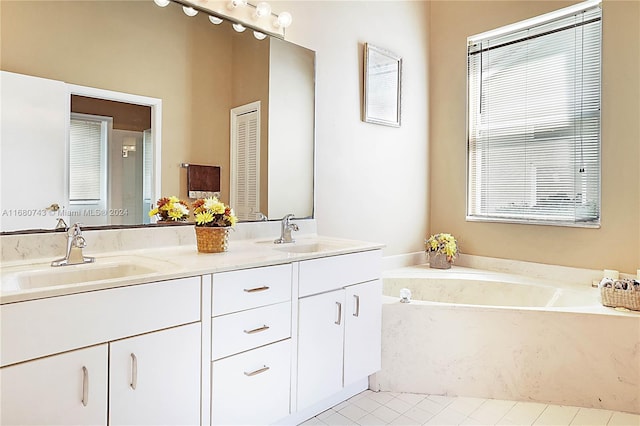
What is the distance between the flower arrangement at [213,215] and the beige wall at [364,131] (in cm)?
82

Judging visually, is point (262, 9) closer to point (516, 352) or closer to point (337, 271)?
point (337, 271)

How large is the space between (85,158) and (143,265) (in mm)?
548

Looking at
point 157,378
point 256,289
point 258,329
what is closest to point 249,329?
point 258,329

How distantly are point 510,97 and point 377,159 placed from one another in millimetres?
1161

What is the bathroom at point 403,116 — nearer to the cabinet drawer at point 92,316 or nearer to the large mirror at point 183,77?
the large mirror at point 183,77

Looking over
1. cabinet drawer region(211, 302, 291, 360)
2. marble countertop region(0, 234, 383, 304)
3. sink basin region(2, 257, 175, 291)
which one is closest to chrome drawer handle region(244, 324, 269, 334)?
cabinet drawer region(211, 302, 291, 360)

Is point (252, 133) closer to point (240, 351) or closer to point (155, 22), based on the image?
point (155, 22)

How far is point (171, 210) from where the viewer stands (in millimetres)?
2021

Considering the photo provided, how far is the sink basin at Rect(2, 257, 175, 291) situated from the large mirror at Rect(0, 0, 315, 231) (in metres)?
0.25

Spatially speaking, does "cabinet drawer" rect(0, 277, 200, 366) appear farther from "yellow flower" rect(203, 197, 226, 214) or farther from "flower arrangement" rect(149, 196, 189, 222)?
"flower arrangement" rect(149, 196, 189, 222)

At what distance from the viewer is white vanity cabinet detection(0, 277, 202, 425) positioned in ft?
3.79

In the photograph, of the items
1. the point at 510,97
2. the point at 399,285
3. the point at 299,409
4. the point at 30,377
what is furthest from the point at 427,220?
the point at 30,377

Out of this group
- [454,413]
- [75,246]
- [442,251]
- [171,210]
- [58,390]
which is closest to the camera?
[58,390]

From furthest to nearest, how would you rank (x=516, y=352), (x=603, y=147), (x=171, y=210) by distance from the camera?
(x=603, y=147) < (x=516, y=352) < (x=171, y=210)
